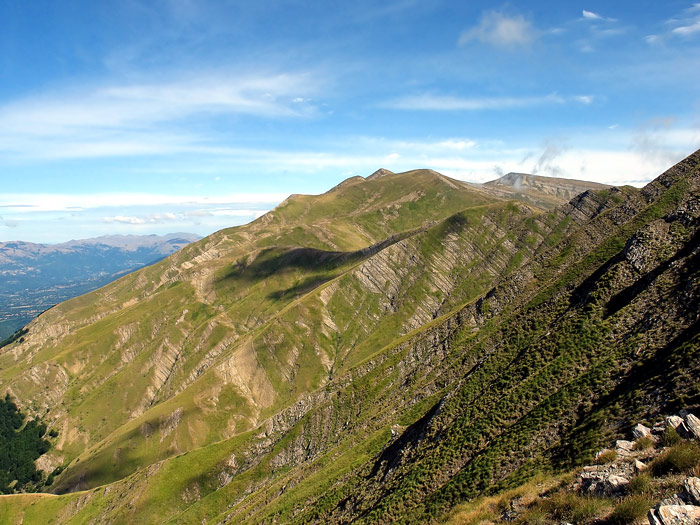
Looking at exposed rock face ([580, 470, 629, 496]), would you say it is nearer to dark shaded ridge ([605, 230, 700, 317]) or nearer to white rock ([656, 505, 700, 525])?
white rock ([656, 505, 700, 525])

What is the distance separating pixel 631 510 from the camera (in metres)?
17.3

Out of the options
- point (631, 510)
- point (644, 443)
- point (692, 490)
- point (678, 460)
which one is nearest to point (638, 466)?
point (678, 460)

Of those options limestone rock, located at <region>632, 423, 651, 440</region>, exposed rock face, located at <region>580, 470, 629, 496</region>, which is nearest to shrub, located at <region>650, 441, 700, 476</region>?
exposed rock face, located at <region>580, 470, 629, 496</region>

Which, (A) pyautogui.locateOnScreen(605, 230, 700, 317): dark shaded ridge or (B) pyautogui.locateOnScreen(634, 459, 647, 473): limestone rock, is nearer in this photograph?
(B) pyautogui.locateOnScreen(634, 459, 647, 473): limestone rock

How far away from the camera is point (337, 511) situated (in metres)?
57.9

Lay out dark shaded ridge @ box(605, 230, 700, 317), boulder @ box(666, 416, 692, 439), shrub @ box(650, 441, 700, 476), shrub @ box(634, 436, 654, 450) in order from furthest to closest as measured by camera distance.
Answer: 1. dark shaded ridge @ box(605, 230, 700, 317)
2. shrub @ box(634, 436, 654, 450)
3. boulder @ box(666, 416, 692, 439)
4. shrub @ box(650, 441, 700, 476)

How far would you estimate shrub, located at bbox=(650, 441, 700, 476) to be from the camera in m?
19.4

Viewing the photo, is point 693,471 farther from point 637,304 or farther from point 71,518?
point 71,518

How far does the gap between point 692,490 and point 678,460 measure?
15.8 ft

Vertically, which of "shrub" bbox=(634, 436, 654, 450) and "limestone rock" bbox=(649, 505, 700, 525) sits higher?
"limestone rock" bbox=(649, 505, 700, 525)

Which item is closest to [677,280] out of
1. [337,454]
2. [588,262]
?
[588,262]

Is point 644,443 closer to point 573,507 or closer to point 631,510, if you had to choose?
point 573,507

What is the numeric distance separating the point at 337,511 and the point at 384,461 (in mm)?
9813

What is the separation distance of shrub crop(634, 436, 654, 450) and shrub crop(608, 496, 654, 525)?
848 centimetres
